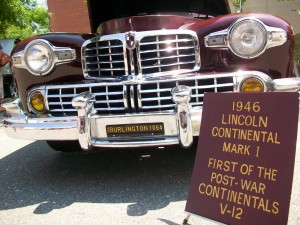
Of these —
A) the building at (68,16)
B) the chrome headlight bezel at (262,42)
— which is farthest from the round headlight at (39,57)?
the building at (68,16)

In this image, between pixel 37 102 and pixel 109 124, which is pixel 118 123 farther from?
pixel 37 102

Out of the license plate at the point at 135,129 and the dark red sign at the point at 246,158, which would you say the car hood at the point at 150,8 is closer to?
the license plate at the point at 135,129

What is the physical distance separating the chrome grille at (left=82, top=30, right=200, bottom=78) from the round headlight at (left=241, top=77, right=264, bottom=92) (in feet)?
1.38

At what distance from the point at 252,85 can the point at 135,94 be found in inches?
36.9

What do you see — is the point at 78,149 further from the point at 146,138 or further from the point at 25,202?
the point at 146,138

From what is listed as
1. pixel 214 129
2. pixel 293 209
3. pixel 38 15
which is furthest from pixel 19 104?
pixel 38 15

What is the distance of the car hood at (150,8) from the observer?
400 cm

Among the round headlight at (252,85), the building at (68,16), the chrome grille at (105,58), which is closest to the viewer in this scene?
the round headlight at (252,85)

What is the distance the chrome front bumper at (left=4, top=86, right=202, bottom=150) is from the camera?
105 inches

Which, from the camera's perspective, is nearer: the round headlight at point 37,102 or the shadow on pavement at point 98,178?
the shadow on pavement at point 98,178

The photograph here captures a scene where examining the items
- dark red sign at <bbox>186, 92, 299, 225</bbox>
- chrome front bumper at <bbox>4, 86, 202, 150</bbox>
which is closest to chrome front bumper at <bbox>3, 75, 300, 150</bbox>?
chrome front bumper at <bbox>4, 86, 202, 150</bbox>

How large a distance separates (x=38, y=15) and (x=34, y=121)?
1673 centimetres

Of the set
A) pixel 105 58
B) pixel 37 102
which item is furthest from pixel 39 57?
pixel 105 58

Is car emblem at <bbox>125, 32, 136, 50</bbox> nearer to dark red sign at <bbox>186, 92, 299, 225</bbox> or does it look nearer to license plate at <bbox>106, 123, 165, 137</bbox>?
license plate at <bbox>106, 123, 165, 137</bbox>
